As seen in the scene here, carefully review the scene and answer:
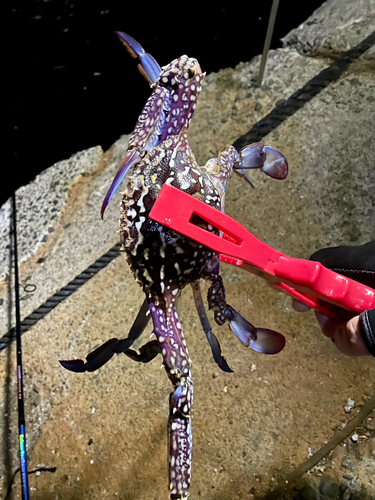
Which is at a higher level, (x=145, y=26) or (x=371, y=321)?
(x=145, y=26)

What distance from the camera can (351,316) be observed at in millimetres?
915

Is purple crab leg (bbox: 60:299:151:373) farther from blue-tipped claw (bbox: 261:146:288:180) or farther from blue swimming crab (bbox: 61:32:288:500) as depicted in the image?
blue-tipped claw (bbox: 261:146:288:180)

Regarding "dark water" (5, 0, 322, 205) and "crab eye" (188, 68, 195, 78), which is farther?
"dark water" (5, 0, 322, 205)

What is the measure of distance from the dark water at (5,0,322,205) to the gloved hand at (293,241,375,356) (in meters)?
1.23

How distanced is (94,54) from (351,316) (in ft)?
5.52

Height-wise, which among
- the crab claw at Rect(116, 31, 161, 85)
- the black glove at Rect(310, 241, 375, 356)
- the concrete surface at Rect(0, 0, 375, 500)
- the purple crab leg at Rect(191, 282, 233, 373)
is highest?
the crab claw at Rect(116, 31, 161, 85)

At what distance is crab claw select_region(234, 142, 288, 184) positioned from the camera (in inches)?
36.4

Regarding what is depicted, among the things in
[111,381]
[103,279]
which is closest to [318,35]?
[103,279]

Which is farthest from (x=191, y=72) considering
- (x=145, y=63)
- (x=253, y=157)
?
(x=253, y=157)

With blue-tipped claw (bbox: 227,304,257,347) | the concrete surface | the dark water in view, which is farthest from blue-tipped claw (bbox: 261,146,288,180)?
the dark water

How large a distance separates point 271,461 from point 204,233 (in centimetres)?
73

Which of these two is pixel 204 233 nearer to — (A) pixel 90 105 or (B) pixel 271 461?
(B) pixel 271 461

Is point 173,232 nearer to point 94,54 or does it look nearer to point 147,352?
point 147,352

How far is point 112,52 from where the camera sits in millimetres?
1932
